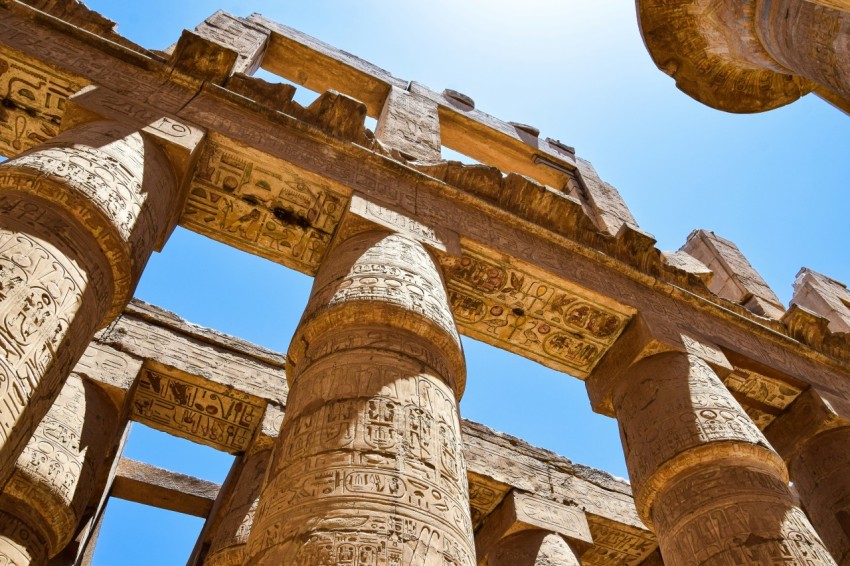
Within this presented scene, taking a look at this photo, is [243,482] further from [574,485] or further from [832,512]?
[832,512]

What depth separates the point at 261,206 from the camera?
5496 millimetres

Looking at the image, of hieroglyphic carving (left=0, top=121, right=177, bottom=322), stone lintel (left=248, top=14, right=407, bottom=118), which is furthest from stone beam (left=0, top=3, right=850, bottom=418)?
stone lintel (left=248, top=14, right=407, bottom=118)

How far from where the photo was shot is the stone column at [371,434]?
2.55 metres

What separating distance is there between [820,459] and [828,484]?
0.29 m

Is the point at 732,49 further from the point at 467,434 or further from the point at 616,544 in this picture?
the point at 616,544

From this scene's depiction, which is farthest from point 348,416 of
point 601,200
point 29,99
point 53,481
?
point 601,200

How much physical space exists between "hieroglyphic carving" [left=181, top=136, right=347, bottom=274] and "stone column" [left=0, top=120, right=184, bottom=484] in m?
0.54

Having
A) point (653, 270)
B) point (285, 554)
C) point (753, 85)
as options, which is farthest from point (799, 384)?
point (285, 554)

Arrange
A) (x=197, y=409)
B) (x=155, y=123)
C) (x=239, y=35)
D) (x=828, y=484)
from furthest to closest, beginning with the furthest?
(x=239, y=35) → (x=197, y=409) → (x=828, y=484) → (x=155, y=123)

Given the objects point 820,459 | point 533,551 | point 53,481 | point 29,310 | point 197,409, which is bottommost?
point 29,310

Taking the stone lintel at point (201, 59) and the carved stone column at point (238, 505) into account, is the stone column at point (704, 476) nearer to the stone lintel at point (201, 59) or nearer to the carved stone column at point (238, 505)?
the carved stone column at point (238, 505)

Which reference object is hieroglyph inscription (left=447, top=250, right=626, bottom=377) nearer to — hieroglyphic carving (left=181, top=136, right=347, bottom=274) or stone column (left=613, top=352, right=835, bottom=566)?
stone column (left=613, top=352, right=835, bottom=566)

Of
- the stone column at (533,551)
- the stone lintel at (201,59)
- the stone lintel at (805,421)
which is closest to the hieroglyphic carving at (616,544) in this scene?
the stone column at (533,551)

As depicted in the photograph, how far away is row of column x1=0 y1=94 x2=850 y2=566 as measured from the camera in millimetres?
2719
